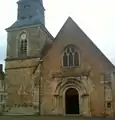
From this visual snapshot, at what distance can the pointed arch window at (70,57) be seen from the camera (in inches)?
887

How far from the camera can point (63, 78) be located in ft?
72.9

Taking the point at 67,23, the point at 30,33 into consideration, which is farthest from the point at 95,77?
the point at 30,33

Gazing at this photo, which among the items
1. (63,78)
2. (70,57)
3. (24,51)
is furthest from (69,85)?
(24,51)

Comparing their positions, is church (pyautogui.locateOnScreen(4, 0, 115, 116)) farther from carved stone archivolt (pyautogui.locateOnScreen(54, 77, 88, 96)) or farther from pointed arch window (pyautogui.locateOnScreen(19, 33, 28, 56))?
pointed arch window (pyautogui.locateOnScreen(19, 33, 28, 56))

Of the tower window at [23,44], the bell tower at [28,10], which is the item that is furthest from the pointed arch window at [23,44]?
the bell tower at [28,10]

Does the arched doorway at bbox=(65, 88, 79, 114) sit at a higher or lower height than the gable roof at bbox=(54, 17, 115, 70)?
lower

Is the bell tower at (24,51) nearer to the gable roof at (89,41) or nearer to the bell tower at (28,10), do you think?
the bell tower at (28,10)

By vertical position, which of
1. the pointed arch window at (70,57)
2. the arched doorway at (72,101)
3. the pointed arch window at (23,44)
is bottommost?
the arched doorway at (72,101)

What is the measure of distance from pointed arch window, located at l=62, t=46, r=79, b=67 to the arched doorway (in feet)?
8.02

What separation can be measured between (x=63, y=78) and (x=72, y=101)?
2796 mm

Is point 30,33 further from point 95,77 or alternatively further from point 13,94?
point 95,77

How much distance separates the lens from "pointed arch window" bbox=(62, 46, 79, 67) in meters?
22.5

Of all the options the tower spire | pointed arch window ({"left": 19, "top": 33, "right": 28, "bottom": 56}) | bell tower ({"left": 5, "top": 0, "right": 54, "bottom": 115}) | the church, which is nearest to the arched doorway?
the church

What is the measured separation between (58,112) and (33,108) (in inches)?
104
